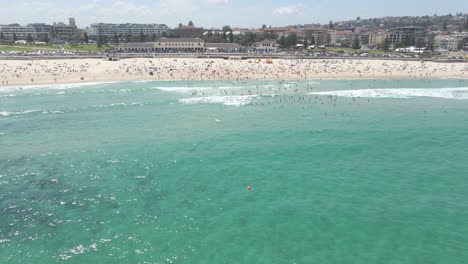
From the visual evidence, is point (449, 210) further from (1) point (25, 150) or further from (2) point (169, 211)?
(1) point (25, 150)

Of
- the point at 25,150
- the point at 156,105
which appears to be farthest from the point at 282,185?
the point at 156,105

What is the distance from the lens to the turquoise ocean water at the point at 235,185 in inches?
638

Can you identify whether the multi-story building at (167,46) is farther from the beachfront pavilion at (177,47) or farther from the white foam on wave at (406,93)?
the white foam on wave at (406,93)

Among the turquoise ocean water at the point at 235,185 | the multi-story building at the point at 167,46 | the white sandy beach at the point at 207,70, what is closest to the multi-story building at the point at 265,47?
the multi-story building at the point at 167,46

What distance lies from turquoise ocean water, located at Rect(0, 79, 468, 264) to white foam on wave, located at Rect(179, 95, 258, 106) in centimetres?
452

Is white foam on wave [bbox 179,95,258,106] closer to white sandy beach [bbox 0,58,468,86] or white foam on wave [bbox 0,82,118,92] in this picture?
white sandy beach [bbox 0,58,468,86]

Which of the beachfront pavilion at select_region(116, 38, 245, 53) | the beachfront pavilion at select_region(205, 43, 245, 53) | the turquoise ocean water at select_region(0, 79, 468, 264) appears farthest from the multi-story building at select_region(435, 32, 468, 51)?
the turquoise ocean water at select_region(0, 79, 468, 264)

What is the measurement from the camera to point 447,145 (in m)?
29.4

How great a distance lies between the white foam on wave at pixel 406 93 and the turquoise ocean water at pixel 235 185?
10.2 meters

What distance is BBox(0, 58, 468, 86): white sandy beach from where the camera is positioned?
71062 mm

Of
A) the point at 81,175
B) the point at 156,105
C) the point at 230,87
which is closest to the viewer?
the point at 81,175

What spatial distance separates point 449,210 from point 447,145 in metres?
12.3

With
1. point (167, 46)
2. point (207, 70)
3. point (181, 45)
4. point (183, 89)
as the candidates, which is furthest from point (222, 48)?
point (183, 89)

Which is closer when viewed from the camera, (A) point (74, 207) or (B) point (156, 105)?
(A) point (74, 207)
